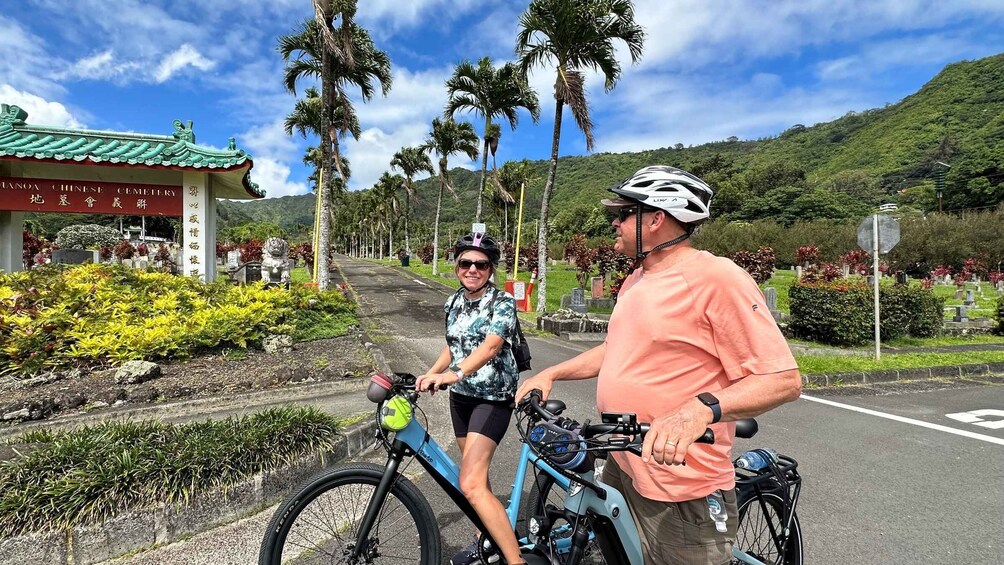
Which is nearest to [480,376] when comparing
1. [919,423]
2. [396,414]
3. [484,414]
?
[484,414]

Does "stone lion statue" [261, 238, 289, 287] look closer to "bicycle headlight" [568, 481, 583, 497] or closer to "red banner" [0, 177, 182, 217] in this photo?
"red banner" [0, 177, 182, 217]

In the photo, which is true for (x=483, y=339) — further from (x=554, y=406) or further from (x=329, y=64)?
(x=329, y=64)

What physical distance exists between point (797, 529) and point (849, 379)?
6.54 metres

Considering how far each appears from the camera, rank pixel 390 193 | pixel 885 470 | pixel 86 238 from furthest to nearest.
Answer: pixel 390 193
pixel 86 238
pixel 885 470

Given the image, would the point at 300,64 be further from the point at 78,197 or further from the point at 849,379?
the point at 849,379

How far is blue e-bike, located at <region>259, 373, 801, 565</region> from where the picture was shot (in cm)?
176

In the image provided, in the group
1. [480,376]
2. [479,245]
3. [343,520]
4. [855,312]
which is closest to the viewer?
[343,520]

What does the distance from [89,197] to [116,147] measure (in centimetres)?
127

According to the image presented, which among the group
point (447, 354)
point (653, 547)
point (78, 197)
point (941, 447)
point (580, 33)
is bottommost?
point (941, 447)

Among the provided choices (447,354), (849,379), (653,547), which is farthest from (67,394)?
(849,379)

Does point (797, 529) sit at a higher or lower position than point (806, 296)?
lower

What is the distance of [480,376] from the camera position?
244 cm

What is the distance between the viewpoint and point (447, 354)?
2775 millimetres

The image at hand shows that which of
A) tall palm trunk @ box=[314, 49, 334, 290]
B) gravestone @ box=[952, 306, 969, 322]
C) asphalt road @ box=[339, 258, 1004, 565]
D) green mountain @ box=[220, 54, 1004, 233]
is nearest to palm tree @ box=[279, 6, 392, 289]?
tall palm trunk @ box=[314, 49, 334, 290]
